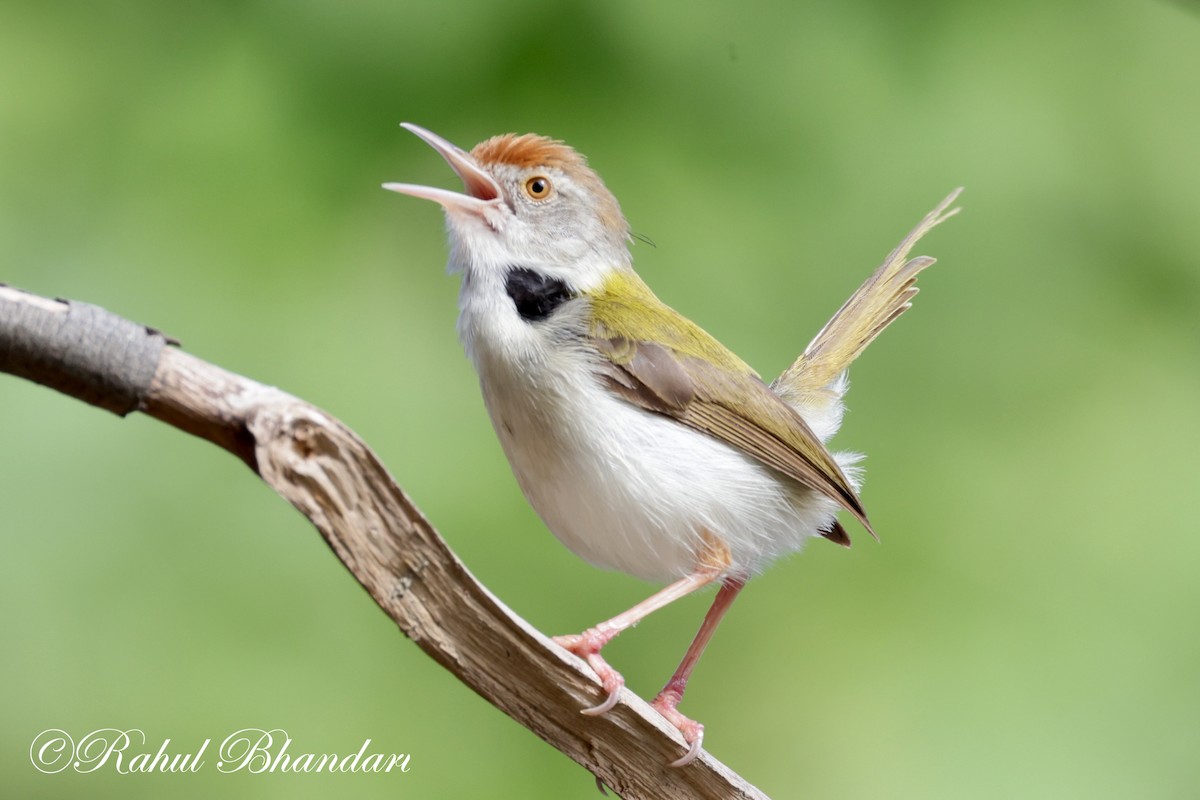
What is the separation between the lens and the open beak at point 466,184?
2.21m

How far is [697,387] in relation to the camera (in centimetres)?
235

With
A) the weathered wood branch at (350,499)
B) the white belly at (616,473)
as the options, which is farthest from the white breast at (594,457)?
the weathered wood branch at (350,499)

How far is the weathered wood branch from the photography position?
4.50 feet

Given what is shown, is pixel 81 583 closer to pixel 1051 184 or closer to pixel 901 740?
pixel 901 740

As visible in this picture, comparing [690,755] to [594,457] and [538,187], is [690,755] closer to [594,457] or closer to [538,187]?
[594,457]

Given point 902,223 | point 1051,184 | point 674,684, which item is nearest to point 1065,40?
point 1051,184

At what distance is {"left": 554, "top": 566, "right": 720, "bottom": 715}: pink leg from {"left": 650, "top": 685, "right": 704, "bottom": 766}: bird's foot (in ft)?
0.72

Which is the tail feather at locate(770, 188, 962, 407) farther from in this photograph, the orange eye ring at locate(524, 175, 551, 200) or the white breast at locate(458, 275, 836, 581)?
the orange eye ring at locate(524, 175, 551, 200)

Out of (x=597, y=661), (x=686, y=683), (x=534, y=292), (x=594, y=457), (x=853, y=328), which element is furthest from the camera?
(x=853, y=328)

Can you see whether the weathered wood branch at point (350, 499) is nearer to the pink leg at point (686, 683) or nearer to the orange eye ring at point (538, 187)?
the pink leg at point (686, 683)

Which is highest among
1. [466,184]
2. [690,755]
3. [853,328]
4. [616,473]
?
[853,328]

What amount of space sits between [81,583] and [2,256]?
101 centimetres

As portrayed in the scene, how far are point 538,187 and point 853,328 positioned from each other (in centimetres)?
94

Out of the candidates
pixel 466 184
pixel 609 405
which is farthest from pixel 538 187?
pixel 609 405
